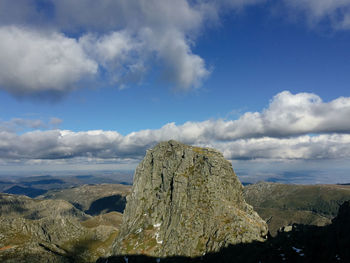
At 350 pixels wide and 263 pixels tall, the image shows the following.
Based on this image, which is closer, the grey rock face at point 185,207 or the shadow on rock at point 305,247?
the shadow on rock at point 305,247

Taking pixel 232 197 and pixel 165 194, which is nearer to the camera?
pixel 232 197

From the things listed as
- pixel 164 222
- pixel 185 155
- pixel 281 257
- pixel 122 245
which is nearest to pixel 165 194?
pixel 164 222

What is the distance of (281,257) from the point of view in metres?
63.9

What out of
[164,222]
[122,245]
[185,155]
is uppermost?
[185,155]

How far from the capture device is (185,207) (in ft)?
424

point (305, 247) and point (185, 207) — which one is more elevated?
point (305, 247)

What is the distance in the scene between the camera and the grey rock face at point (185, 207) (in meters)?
107

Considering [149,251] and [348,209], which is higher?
[348,209]

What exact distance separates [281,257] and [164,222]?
86291mm

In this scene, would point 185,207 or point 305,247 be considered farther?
point 185,207

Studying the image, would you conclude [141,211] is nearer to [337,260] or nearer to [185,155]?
[185,155]

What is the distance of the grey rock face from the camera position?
352 feet

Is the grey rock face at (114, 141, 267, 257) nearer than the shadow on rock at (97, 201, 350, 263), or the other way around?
the shadow on rock at (97, 201, 350, 263)

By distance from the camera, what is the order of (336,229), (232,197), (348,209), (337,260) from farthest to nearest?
(232,197) < (348,209) < (336,229) < (337,260)
